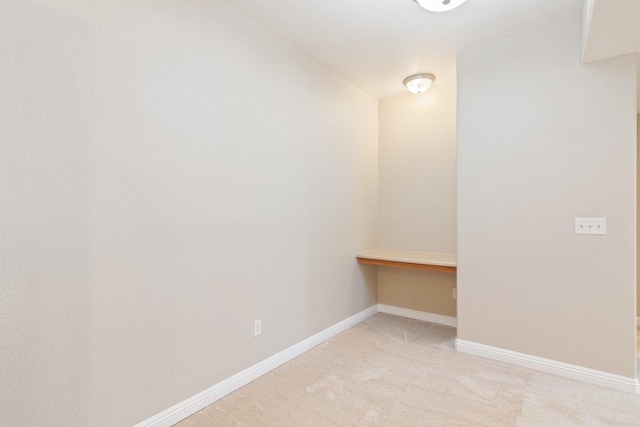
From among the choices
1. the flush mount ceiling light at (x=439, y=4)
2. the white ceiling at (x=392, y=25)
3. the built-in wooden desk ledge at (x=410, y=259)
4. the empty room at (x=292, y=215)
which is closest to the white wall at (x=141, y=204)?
the empty room at (x=292, y=215)

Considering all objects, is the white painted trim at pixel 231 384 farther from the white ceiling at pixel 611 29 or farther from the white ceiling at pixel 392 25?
the white ceiling at pixel 611 29

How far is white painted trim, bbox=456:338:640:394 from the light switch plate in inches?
37.5

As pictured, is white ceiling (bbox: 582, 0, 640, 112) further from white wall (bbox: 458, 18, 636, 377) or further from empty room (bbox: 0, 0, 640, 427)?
white wall (bbox: 458, 18, 636, 377)

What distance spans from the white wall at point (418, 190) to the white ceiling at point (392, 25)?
24.1 inches

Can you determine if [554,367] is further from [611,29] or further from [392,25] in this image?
[392,25]

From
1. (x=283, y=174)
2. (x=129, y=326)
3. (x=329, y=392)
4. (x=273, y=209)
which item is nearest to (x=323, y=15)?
(x=283, y=174)

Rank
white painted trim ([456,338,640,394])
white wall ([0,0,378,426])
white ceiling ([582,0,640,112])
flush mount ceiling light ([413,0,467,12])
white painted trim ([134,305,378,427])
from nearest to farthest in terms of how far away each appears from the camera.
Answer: white wall ([0,0,378,426]) < white ceiling ([582,0,640,112]) < white painted trim ([134,305,378,427]) < flush mount ceiling light ([413,0,467,12]) < white painted trim ([456,338,640,394])

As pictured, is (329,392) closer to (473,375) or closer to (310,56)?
(473,375)

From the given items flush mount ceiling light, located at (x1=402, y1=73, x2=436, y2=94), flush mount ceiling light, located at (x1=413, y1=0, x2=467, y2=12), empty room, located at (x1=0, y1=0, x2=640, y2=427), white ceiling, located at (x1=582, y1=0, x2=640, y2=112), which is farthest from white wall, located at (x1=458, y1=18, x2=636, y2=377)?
flush mount ceiling light, located at (x1=413, y1=0, x2=467, y2=12)

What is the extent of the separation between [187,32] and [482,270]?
2706mm

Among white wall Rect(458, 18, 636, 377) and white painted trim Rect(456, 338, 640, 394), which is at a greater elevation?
white wall Rect(458, 18, 636, 377)

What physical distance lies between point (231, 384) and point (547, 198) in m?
2.58

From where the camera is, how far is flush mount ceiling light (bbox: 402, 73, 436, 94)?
3.19 meters

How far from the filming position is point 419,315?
3.61 m
